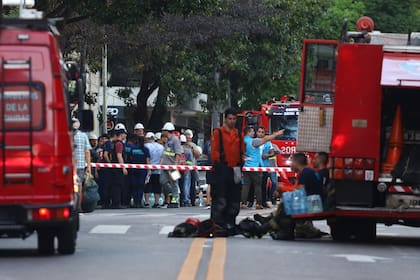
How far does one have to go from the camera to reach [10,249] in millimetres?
16828

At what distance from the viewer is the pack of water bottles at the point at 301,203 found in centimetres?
1819

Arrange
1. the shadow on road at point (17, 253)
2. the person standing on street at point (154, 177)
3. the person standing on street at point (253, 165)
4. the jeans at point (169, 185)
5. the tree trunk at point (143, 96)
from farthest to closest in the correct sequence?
the tree trunk at point (143, 96)
the person standing on street at point (154, 177)
the jeans at point (169, 185)
the person standing on street at point (253, 165)
the shadow on road at point (17, 253)

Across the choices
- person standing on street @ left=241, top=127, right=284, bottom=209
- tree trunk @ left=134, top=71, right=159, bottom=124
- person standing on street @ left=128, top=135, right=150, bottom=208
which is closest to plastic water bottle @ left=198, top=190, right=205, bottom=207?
person standing on street @ left=128, top=135, right=150, bottom=208

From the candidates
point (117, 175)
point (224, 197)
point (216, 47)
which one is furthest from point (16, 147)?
point (216, 47)

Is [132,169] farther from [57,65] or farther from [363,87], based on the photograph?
[57,65]

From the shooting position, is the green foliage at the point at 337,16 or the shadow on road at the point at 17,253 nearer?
the shadow on road at the point at 17,253

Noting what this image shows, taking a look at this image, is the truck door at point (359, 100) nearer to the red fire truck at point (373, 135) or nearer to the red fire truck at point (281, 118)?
the red fire truck at point (373, 135)

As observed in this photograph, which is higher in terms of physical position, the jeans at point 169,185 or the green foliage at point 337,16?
the green foliage at point 337,16

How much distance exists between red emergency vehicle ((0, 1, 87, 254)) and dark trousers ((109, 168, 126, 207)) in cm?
1542

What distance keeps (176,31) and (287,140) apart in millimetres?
6896

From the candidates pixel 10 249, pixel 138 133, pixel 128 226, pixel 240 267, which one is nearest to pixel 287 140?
pixel 138 133

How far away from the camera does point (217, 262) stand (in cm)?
1409

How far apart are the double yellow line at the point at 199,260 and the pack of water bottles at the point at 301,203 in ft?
4.11

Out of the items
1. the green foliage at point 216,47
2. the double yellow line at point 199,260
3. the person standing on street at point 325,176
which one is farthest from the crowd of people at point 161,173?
the double yellow line at point 199,260
